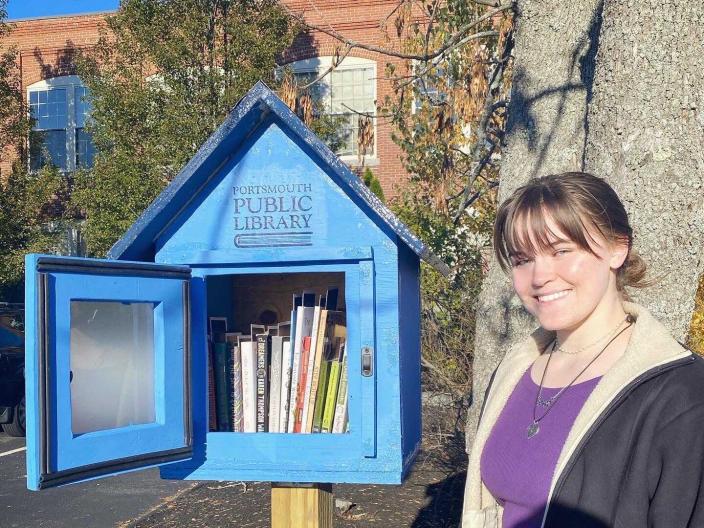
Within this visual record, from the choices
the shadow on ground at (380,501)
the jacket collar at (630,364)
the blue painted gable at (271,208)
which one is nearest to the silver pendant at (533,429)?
the jacket collar at (630,364)

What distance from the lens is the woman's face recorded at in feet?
5.93

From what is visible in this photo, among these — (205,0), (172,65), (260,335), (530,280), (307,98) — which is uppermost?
(205,0)

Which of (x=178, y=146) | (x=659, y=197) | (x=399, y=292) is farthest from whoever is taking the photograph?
(x=178, y=146)

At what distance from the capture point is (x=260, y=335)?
3395 millimetres

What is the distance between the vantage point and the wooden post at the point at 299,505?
3131 millimetres

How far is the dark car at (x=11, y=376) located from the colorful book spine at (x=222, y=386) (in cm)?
704

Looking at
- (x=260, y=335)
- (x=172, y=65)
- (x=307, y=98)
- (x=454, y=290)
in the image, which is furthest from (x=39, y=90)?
(x=260, y=335)

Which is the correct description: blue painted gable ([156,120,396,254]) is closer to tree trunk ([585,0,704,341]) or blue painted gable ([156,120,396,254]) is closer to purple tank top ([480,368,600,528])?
tree trunk ([585,0,704,341])

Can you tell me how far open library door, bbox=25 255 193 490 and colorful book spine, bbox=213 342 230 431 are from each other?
0.35m

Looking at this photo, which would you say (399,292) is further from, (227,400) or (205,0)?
(205,0)

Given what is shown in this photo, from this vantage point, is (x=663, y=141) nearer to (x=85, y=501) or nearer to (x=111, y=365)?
(x=111, y=365)

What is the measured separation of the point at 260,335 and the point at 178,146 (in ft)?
31.2

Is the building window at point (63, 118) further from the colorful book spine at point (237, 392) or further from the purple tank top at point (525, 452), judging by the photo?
the purple tank top at point (525, 452)

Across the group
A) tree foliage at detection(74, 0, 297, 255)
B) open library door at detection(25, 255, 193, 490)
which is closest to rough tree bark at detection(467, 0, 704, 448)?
open library door at detection(25, 255, 193, 490)
